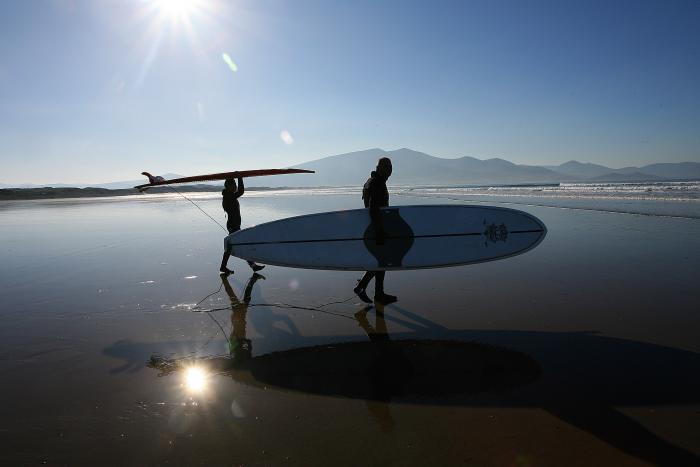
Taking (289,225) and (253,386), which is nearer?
(253,386)

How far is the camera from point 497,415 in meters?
2.97

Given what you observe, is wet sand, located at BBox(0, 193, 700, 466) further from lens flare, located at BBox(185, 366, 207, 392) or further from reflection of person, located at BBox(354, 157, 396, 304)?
reflection of person, located at BBox(354, 157, 396, 304)

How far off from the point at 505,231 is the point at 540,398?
12.0ft

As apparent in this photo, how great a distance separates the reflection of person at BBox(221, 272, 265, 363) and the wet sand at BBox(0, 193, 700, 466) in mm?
34

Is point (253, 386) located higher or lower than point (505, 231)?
lower

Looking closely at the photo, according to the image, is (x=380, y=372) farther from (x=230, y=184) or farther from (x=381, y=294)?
(x=230, y=184)

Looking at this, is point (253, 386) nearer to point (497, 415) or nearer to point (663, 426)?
point (497, 415)

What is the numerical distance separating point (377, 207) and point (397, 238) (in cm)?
73

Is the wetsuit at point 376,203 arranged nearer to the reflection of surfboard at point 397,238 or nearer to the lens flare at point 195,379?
the reflection of surfboard at point 397,238

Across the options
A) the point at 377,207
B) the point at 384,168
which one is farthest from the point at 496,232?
the point at 384,168

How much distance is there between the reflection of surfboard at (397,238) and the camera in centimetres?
618

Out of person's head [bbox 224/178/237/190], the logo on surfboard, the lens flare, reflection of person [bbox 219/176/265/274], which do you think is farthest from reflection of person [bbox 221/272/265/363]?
the logo on surfboard

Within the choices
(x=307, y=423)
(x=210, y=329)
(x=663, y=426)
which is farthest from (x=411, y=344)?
(x=210, y=329)

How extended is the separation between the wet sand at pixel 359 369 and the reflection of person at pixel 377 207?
32 centimetres
